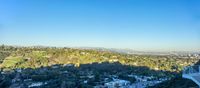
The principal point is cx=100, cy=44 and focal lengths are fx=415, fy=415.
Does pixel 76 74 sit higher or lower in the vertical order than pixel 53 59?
lower

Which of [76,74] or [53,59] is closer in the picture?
[76,74]

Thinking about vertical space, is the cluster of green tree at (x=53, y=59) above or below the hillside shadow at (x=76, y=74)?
above

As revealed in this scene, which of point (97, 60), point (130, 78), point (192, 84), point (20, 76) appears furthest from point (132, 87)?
point (192, 84)

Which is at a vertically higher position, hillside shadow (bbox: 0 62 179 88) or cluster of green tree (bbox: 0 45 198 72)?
cluster of green tree (bbox: 0 45 198 72)

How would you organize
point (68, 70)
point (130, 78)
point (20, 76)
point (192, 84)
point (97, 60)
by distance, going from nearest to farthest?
point (192, 84), point (20, 76), point (130, 78), point (68, 70), point (97, 60)

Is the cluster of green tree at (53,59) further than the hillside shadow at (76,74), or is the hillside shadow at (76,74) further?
the cluster of green tree at (53,59)

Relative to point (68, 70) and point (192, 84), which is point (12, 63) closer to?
point (68, 70)

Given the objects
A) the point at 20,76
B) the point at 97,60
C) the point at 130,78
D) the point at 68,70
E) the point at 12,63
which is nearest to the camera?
Answer: the point at 20,76

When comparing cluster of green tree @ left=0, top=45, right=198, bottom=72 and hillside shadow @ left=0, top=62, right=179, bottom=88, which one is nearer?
hillside shadow @ left=0, top=62, right=179, bottom=88
